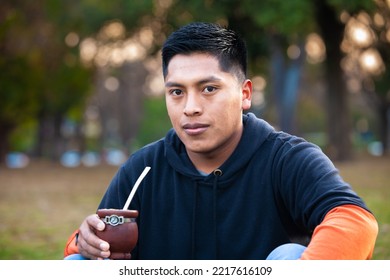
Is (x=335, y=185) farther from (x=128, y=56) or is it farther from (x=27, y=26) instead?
(x=128, y=56)

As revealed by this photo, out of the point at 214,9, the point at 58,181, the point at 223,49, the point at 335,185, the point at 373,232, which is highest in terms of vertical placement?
the point at 214,9

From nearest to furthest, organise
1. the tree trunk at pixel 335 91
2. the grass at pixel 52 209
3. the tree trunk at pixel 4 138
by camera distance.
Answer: the grass at pixel 52 209
the tree trunk at pixel 335 91
the tree trunk at pixel 4 138

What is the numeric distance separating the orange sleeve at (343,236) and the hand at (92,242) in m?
0.86

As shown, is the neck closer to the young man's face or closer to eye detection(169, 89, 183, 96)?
the young man's face

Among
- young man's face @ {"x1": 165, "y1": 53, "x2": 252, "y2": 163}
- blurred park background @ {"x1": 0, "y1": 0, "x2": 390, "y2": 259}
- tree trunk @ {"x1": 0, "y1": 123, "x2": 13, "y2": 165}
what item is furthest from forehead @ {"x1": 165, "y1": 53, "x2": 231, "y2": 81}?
tree trunk @ {"x1": 0, "y1": 123, "x2": 13, "y2": 165}

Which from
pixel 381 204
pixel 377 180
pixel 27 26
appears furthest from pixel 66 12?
pixel 381 204

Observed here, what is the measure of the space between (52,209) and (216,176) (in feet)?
26.9

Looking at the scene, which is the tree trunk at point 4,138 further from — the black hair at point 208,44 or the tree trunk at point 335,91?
the black hair at point 208,44

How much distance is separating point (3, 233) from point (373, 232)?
612cm

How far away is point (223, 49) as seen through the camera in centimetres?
328

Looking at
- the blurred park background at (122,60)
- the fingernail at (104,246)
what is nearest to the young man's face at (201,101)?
the fingernail at (104,246)

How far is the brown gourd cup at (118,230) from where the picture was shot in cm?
295

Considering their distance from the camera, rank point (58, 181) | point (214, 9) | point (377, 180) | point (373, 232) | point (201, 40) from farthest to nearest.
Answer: point (214, 9)
point (58, 181)
point (377, 180)
point (201, 40)
point (373, 232)

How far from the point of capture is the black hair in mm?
3242
